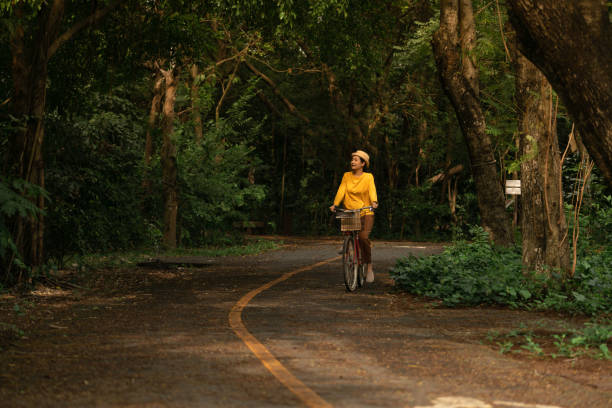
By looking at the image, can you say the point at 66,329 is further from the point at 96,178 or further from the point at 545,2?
the point at 96,178

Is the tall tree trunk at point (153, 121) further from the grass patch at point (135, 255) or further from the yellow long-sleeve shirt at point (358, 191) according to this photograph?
the yellow long-sleeve shirt at point (358, 191)

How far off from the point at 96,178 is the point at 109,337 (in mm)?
8808

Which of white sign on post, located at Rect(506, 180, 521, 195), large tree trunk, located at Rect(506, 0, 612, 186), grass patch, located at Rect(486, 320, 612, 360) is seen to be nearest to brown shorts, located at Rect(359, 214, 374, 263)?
grass patch, located at Rect(486, 320, 612, 360)

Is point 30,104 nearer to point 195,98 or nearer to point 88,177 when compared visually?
point 88,177

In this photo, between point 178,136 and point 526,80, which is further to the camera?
point 178,136

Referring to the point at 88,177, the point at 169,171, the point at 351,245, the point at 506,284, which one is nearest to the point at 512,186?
the point at 169,171

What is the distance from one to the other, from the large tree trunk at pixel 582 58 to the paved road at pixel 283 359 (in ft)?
7.31

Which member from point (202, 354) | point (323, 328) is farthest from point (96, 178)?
point (202, 354)

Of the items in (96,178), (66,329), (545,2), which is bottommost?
(66,329)

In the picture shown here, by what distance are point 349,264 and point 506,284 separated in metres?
2.70

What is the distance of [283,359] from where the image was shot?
7.38 m

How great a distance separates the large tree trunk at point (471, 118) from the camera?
56.0ft

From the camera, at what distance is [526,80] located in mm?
13031

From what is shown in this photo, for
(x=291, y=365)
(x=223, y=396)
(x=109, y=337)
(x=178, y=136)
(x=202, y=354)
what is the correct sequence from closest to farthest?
1. (x=223, y=396)
2. (x=291, y=365)
3. (x=202, y=354)
4. (x=109, y=337)
5. (x=178, y=136)
